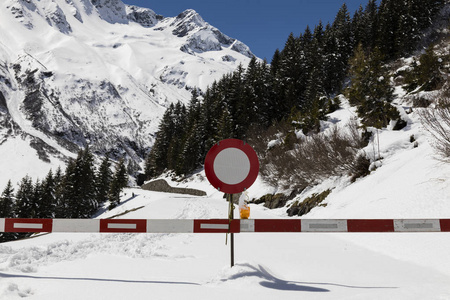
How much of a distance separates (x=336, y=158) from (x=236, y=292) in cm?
1654

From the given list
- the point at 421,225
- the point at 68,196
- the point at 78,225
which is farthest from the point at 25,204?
the point at 421,225

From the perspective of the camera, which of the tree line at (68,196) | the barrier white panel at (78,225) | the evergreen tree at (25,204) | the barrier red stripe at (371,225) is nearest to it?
the barrier red stripe at (371,225)

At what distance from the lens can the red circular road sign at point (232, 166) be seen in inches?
150

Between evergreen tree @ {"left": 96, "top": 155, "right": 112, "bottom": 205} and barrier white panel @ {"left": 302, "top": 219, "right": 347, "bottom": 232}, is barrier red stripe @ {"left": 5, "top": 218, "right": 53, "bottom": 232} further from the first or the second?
evergreen tree @ {"left": 96, "top": 155, "right": 112, "bottom": 205}

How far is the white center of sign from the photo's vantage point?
3.81m

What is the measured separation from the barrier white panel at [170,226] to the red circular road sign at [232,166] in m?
0.62

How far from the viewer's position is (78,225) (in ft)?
13.2

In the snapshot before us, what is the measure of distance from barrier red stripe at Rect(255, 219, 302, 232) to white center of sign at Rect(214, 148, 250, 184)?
1.97 ft

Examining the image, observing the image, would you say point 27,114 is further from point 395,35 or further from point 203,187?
point 395,35

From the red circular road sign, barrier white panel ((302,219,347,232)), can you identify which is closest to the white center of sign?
the red circular road sign

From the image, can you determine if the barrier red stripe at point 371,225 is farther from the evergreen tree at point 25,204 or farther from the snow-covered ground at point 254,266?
the evergreen tree at point 25,204

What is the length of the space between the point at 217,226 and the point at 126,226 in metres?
1.15

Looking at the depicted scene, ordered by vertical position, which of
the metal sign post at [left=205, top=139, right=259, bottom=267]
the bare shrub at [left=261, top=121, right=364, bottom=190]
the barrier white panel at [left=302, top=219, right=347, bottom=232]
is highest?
the bare shrub at [left=261, top=121, right=364, bottom=190]

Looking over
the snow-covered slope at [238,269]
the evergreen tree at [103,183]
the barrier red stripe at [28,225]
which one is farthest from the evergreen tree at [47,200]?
the barrier red stripe at [28,225]
